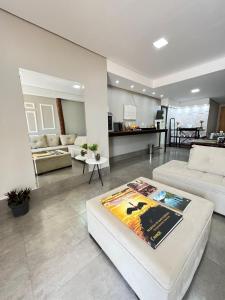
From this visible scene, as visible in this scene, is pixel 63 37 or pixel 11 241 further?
pixel 63 37

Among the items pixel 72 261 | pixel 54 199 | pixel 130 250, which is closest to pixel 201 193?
pixel 130 250

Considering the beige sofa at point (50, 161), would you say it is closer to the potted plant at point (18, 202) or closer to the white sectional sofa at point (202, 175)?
the potted plant at point (18, 202)

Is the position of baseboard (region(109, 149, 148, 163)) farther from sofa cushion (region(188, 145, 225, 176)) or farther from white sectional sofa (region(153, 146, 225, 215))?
sofa cushion (region(188, 145, 225, 176))

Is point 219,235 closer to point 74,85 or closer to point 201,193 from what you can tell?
point 201,193

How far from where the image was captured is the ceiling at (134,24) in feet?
5.51

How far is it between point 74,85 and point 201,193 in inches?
116

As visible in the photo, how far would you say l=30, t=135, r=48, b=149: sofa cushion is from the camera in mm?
2203

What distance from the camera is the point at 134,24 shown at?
1.99 metres

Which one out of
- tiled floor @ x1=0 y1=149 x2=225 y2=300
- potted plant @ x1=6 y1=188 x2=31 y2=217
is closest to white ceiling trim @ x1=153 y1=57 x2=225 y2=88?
tiled floor @ x1=0 y1=149 x2=225 y2=300

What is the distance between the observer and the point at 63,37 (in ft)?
7.48

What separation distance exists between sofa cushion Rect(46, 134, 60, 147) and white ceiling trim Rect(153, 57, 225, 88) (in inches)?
147

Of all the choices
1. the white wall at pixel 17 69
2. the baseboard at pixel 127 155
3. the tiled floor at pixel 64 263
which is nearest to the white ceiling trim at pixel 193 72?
the baseboard at pixel 127 155

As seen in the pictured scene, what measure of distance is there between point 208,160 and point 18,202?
3143 mm

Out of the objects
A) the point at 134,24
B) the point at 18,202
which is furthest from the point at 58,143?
the point at 134,24
